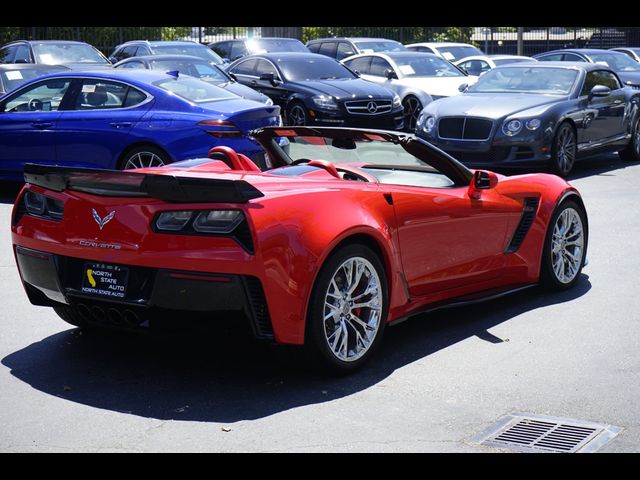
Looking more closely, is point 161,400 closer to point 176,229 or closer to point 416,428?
point 176,229

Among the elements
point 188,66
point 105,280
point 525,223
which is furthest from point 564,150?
point 105,280

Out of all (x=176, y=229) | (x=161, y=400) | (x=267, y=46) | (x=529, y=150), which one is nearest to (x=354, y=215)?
(x=176, y=229)

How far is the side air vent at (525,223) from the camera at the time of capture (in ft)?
23.9

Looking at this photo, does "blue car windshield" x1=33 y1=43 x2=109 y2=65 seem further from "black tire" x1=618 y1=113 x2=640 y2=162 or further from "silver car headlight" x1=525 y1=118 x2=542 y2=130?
"black tire" x1=618 y1=113 x2=640 y2=162

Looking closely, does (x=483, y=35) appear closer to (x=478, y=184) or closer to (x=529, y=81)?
(x=529, y=81)

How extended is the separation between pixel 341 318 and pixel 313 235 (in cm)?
54

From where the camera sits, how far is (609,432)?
16.3 feet

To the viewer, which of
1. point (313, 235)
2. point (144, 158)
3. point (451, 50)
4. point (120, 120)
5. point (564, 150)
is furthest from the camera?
point (451, 50)

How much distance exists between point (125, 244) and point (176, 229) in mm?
288

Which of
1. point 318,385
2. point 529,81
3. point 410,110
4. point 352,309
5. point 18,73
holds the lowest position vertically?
point 410,110

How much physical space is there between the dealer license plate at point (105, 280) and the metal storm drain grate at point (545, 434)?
1.94 meters

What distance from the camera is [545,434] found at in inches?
196

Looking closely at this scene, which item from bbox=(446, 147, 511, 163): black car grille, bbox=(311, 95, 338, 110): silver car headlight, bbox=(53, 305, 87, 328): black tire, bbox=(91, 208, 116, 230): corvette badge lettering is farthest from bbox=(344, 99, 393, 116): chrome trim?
bbox=(91, 208, 116, 230): corvette badge lettering

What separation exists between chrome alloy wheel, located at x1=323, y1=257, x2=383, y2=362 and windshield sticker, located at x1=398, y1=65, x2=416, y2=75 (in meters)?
15.6
